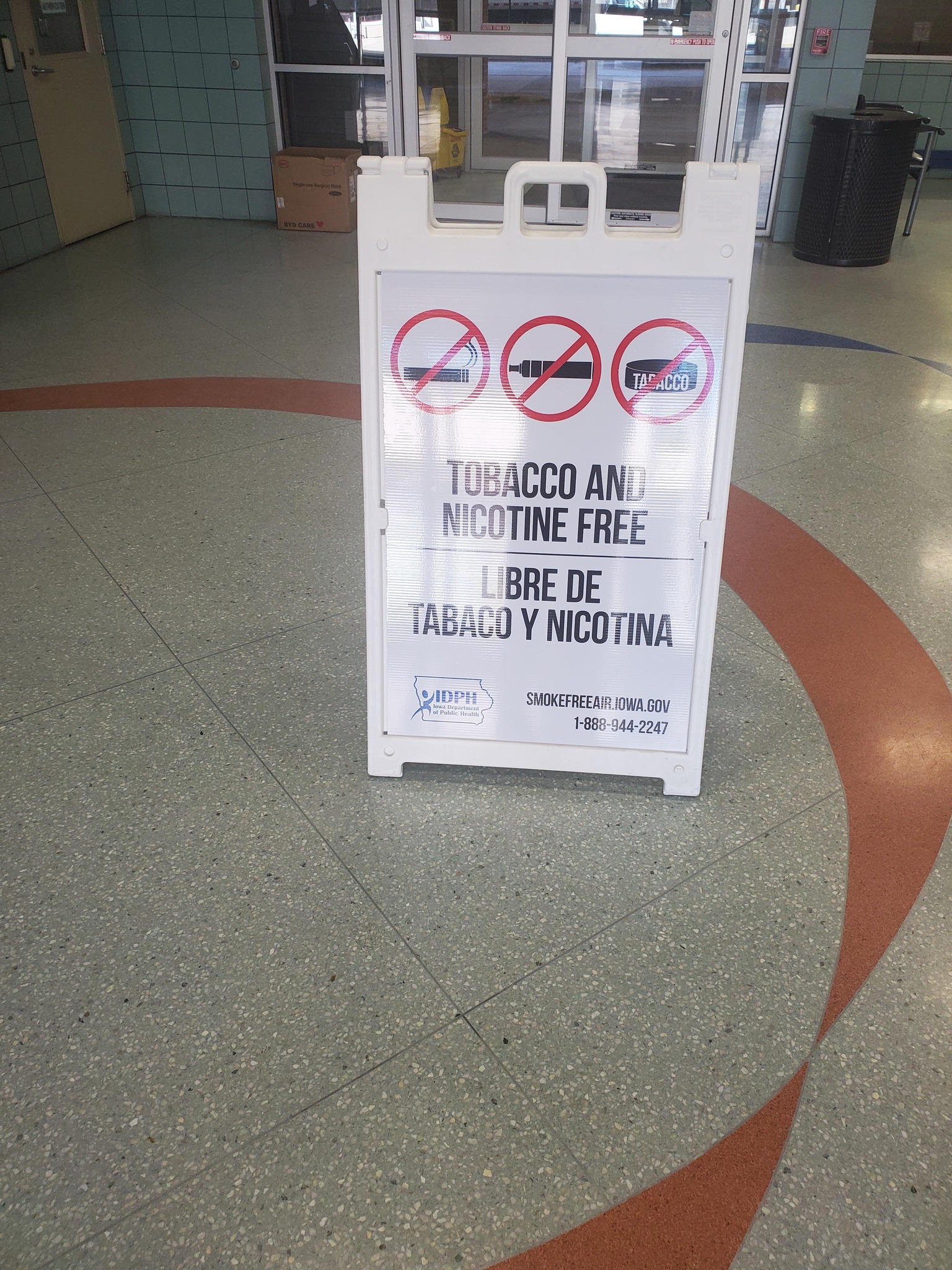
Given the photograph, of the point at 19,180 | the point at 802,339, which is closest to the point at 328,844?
the point at 802,339

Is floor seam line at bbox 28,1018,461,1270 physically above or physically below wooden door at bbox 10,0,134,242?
below

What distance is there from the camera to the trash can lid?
566 cm

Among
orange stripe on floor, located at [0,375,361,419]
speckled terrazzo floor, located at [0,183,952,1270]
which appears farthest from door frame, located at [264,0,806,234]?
speckled terrazzo floor, located at [0,183,952,1270]

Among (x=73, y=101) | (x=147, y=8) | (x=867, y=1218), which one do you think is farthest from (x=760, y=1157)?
(x=147, y=8)

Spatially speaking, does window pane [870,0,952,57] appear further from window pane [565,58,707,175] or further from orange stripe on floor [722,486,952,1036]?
orange stripe on floor [722,486,952,1036]

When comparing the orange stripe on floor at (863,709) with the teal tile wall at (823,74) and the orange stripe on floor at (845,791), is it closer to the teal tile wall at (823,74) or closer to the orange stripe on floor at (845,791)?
the orange stripe on floor at (845,791)

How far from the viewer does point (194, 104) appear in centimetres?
682

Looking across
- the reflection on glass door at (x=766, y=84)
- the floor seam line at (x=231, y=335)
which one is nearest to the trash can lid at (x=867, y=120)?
the reflection on glass door at (x=766, y=84)

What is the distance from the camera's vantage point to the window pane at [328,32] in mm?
6516

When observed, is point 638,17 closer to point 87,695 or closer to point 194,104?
point 194,104

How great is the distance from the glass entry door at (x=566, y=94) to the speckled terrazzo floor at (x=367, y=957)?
14.8 ft

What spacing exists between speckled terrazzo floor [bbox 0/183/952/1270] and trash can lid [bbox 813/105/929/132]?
3.86 m

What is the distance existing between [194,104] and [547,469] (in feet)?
21.4

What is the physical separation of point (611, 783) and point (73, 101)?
21.0 ft
